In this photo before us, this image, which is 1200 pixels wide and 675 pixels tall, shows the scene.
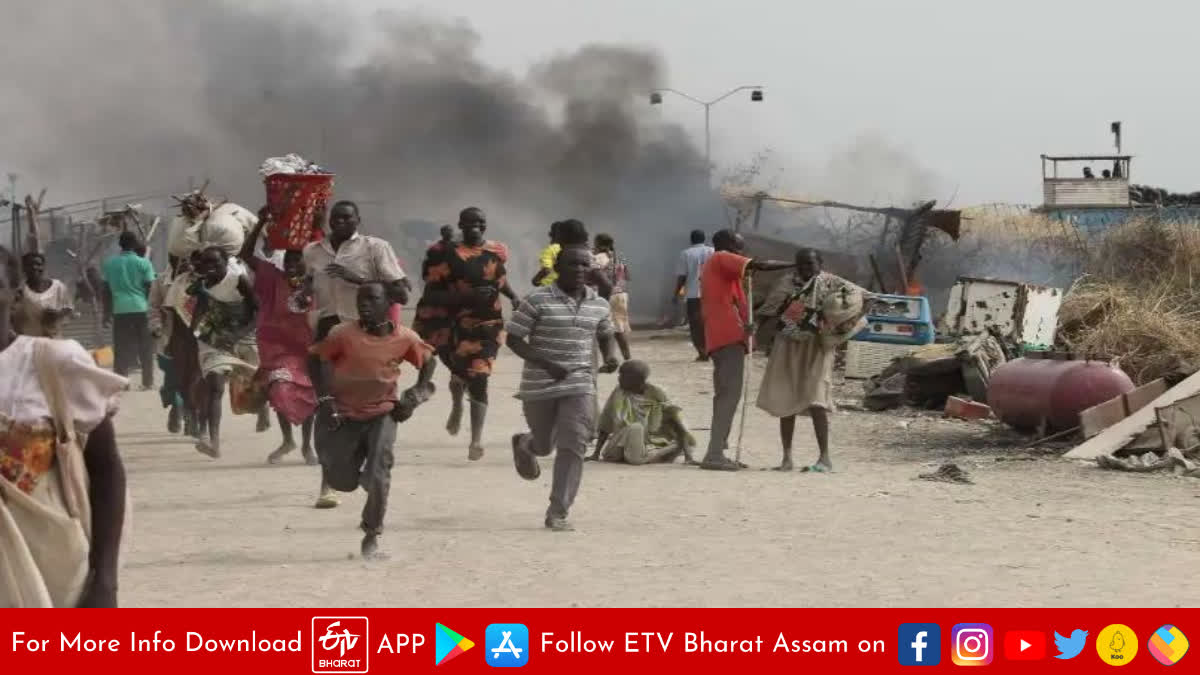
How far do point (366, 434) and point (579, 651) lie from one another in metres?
3.03

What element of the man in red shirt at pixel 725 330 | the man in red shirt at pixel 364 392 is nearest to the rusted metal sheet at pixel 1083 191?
the man in red shirt at pixel 725 330

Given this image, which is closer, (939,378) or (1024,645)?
(1024,645)

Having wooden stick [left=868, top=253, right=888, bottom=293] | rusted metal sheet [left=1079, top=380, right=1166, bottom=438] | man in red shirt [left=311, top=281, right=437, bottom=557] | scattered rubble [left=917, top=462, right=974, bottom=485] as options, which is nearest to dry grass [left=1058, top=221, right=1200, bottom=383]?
rusted metal sheet [left=1079, top=380, right=1166, bottom=438]

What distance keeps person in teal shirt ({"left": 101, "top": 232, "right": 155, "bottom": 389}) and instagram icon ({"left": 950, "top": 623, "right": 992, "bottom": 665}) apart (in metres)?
12.5

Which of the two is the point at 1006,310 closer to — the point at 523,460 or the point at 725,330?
the point at 725,330

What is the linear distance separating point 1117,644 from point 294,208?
641 cm

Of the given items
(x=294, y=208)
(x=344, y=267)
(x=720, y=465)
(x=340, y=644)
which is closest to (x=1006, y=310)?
(x=720, y=465)

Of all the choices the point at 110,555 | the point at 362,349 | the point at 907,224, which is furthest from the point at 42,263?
the point at 907,224

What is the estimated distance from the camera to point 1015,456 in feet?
41.2

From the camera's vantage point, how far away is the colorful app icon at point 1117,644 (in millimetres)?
5160

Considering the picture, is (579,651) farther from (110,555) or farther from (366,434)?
(366,434)

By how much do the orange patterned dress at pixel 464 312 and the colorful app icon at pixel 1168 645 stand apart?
695cm

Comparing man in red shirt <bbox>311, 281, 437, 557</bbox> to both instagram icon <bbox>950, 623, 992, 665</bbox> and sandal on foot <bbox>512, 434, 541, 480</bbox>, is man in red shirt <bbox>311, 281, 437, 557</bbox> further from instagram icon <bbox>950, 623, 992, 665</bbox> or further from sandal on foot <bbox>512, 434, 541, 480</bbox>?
instagram icon <bbox>950, 623, 992, 665</bbox>

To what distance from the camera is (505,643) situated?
5266 millimetres
